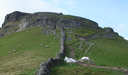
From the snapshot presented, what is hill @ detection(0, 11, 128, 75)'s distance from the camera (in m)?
33.6

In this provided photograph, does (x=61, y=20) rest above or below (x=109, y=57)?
above

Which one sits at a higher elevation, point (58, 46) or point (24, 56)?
point (58, 46)

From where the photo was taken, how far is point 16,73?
2984cm

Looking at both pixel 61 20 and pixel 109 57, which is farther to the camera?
pixel 61 20

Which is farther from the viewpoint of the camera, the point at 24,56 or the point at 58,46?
the point at 58,46

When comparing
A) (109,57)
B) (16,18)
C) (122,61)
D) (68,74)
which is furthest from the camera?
(16,18)

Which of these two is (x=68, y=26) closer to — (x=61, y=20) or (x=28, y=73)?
(x=61, y=20)

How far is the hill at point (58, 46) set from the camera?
3359 cm

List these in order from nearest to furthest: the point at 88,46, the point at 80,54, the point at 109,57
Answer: the point at 109,57, the point at 80,54, the point at 88,46

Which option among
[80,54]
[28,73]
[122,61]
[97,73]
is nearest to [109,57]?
[122,61]

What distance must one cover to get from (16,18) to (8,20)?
9482 millimetres

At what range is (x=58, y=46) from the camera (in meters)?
65.4

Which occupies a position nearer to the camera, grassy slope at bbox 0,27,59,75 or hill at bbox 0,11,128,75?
grassy slope at bbox 0,27,59,75

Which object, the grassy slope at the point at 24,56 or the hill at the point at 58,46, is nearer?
the grassy slope at the point at 24,56
